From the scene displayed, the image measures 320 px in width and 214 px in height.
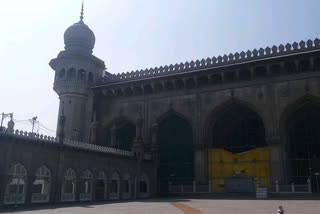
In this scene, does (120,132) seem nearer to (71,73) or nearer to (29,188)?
(71,73)

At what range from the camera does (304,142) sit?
2167cm

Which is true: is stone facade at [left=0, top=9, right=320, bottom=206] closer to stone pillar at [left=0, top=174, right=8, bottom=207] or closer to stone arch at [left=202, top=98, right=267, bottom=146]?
stone arch at [left=202, top=98, right=267, bottom=146]

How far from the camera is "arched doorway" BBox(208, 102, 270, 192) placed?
66.7 feet

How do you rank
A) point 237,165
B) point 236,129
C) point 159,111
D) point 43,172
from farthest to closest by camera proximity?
point 159,111 < point 236,129 < point 237,165 < point 43,172

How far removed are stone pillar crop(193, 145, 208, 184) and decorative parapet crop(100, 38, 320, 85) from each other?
5.07m

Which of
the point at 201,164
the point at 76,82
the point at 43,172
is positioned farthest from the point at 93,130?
the point at 43,172

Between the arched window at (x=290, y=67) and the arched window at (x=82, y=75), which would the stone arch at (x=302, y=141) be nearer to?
the arched window at (x=290, y=67)

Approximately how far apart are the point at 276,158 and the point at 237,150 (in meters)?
3.67

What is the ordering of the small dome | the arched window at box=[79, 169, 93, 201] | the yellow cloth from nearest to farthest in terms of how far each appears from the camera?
the arched window at box=[79, 169, 93, 201] < the yellow cloth < the small dome

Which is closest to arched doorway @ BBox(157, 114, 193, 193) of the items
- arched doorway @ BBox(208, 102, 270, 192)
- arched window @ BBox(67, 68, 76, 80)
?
arched doorway @ BBox(208, 102, 270, 192)

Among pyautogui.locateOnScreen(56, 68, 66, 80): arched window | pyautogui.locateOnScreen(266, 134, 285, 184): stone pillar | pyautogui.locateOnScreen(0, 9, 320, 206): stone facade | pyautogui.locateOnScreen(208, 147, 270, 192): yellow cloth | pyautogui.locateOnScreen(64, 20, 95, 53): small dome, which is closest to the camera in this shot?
pyautogui.locateOnScreen(0, 9, 320, 206): stone facade

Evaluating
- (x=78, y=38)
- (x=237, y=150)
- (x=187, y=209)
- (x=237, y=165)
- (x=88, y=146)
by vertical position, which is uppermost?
(x=78, y=38)

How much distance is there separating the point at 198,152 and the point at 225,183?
240cm

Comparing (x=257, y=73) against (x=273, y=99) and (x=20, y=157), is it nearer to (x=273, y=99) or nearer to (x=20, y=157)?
(x=273, y=99)
